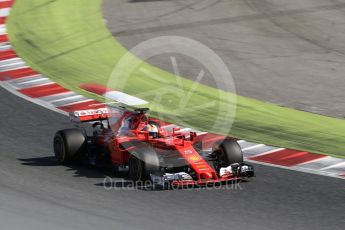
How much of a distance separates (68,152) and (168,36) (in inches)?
410

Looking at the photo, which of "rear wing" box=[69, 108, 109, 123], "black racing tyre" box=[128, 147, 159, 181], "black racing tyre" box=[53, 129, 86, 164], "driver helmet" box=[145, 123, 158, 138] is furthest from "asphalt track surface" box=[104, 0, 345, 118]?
"black racing tyre" box=[128, 147, 159, 181]

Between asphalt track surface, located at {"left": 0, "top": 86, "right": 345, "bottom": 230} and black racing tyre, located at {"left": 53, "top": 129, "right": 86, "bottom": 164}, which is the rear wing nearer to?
black racing tyre, located at {"left": 53, "top": 129, "right": 86, "bottom": 164}

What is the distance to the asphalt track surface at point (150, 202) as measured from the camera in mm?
12305

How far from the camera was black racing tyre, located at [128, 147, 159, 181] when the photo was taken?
14109 mm

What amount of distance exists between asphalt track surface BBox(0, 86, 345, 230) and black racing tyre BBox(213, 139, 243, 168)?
486 mm

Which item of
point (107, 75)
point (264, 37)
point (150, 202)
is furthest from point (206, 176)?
point (264, 37)

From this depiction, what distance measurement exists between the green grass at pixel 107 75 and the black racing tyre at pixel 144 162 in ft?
13.4

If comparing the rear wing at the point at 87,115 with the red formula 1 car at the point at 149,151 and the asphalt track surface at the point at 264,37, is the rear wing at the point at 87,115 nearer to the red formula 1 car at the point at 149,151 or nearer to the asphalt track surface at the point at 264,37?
the red formula 1 car at the point at 149,151

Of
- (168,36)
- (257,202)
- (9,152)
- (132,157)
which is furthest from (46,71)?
(257,202)

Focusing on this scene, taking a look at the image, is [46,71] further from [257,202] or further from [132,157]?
[257,202]

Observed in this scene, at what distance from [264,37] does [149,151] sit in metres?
11.9

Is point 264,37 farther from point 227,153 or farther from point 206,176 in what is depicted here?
point 206,176

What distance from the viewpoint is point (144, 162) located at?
14102mm

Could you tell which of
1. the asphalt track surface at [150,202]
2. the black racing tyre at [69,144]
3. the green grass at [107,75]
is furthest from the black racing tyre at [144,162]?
the green grass at [107,75]
